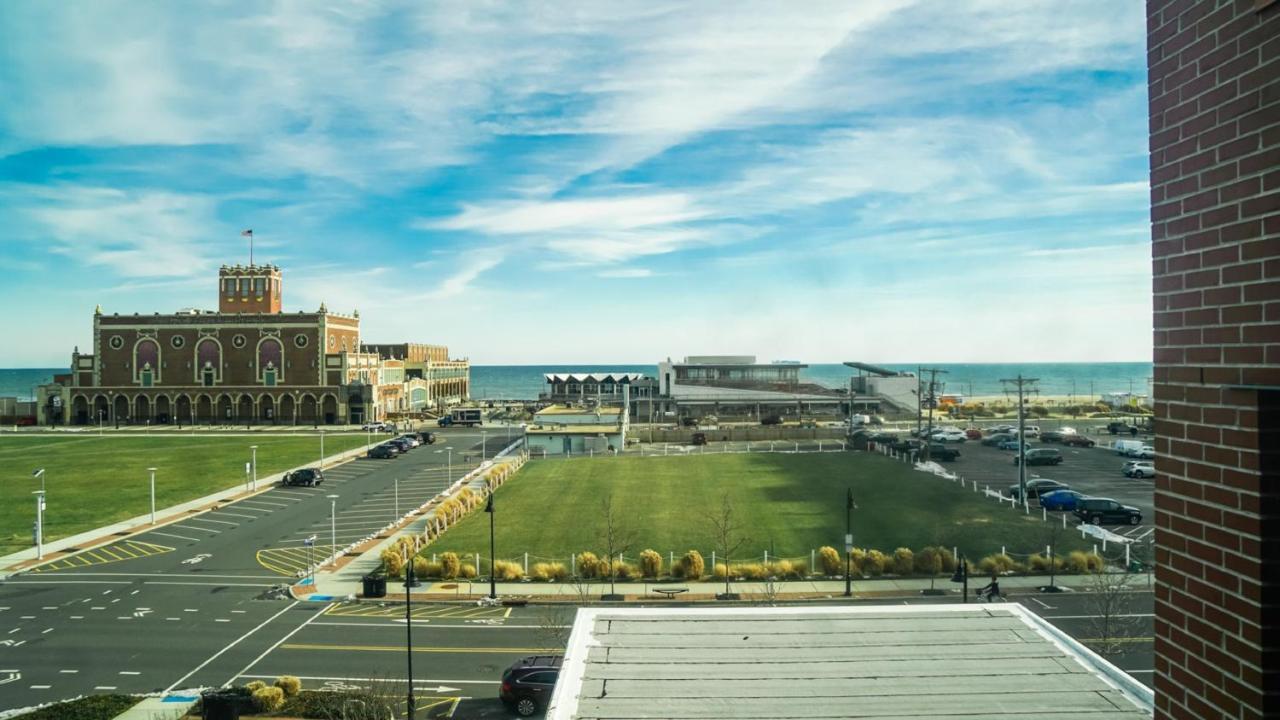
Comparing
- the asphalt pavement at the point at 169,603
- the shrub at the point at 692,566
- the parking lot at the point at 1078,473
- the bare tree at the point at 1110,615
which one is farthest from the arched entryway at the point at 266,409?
the bare tree at the point at 1110,615

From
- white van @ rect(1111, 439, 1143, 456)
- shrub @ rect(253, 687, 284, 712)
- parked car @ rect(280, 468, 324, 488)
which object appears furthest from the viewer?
white van @ rect(1111, 439, 1143, 456)

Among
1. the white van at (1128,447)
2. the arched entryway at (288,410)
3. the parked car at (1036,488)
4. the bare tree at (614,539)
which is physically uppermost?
the arched entryway at (288,410)

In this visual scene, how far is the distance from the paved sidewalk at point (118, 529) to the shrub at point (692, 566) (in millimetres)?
28904

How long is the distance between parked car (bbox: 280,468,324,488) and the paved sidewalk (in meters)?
1.14

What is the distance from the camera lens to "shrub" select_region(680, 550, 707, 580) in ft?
103

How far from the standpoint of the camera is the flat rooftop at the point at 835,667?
7.82m

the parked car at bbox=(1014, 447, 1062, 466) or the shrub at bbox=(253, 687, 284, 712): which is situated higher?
the parked car at bbox=(1014, 447, 1062, 466)

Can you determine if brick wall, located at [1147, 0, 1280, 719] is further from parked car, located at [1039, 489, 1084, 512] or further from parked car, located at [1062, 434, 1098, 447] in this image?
parked car, located at [1062, 434, 1098, 447]

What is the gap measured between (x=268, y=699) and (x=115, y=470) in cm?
5177

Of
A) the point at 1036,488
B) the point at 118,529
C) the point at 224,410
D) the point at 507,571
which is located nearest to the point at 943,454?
the point at 1036,488

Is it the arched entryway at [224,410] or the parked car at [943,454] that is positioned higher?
the arched entryway at [224,410]

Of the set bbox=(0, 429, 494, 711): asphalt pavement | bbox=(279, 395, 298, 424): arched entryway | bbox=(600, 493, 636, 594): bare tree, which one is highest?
bbox=(279, 395, 298, 424): arched entryway

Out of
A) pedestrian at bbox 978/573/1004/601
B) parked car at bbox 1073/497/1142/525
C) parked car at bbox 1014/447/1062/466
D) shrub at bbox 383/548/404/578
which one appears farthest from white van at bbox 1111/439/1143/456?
shrub at bbox 383/548/404/578

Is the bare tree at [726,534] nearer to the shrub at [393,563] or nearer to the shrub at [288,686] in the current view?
the shrub at [393,563]
